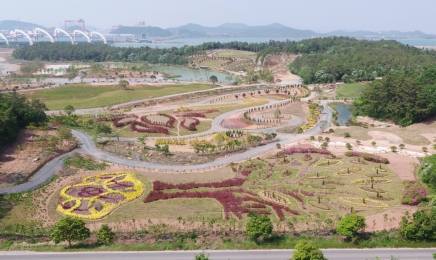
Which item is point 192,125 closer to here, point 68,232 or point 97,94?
point 68,232

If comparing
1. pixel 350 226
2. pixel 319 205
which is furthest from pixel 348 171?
pixel 350 226

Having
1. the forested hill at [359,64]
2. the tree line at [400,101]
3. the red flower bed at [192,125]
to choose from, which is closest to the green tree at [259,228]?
the red flower bed at [192,125]

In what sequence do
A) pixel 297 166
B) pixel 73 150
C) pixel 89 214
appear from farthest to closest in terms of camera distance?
pixel 73 150 → pixel 297 166 → pixel 89 214

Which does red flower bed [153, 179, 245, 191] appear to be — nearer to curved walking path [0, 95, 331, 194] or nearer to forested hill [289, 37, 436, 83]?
curved walking path [0, 95, 331, 194]

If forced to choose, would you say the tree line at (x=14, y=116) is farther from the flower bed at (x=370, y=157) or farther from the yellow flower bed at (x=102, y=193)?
the flower bed at (x=370, y=157)

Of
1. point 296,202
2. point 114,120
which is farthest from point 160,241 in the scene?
point 114,120

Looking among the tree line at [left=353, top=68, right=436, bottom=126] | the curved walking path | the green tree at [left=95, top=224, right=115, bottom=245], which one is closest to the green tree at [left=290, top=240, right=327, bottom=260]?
the green tree at [left=95, top=224, right=115, bottom=245]

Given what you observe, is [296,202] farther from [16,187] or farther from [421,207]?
[16,187]
